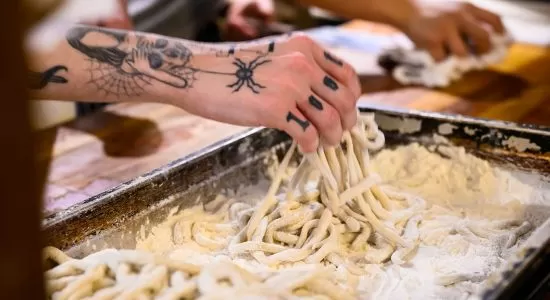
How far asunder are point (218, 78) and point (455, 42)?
1.09m

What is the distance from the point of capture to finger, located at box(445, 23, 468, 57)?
2143 millimetres

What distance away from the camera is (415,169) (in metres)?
1.43

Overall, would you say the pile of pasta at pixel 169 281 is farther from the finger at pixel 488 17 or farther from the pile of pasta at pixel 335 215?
the finger at pixel 488 17

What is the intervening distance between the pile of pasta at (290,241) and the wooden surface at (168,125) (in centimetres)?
32

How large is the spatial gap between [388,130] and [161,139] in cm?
53

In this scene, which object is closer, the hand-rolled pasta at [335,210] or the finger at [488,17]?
the hand-rolled pasta at [335,210]

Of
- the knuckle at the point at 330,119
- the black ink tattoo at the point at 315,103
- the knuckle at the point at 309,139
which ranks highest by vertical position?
the black ink tattoo at the point at 315,103

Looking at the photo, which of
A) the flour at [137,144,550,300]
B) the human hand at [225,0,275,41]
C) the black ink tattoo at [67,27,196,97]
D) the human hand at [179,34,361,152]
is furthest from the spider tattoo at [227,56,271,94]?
the human hand at [225,0,275,41]

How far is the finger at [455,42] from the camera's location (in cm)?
214

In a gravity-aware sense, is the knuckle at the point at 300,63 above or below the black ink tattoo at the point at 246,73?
above

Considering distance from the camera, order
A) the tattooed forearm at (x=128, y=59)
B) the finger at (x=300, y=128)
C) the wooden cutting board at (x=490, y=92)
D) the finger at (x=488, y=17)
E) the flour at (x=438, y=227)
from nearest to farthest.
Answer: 1. the flour at (x=438, y=227)
2. the finger at (x=300, y=128)
3. the tattooed forearm at (x=128, y=59)
4. the wooden cutting board at (x=490, y=92)
5. the finger at (x=488, y=17)

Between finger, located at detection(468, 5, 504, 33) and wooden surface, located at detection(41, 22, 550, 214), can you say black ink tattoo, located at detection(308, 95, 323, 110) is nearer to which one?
wooden surface, located at detection(41, 22, 550, 214)

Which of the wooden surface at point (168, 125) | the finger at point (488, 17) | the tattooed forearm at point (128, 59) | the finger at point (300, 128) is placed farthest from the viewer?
the finger at point (488, 17)

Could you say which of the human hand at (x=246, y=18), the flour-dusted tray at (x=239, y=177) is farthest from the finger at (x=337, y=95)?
the human hand at (x=246, y=18)
